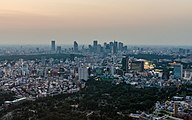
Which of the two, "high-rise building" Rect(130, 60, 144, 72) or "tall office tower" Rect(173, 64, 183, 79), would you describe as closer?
"tall office tower" Rect(173, 64, 183, 79)

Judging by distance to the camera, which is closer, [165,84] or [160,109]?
[160,109]

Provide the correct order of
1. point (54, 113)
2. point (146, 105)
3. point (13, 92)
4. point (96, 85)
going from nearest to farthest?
1. point (54, 113)
2. point (146, 105)
3. point (13, 92)
4. point (96, 85)

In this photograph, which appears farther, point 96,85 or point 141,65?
point 141,65

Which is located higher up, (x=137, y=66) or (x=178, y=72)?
(x=137, y=66)

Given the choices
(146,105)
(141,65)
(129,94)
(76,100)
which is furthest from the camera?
(141,65)

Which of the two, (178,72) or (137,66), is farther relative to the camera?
(137,66)

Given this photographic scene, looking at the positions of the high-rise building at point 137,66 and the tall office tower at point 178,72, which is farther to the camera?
the high-rise building at point 137,66

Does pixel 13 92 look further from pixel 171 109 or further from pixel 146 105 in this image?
pixel 171 109

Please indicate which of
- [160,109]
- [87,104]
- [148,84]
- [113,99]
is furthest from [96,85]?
[160,109]

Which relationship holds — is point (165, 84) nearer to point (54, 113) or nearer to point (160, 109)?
point (160, 109)
